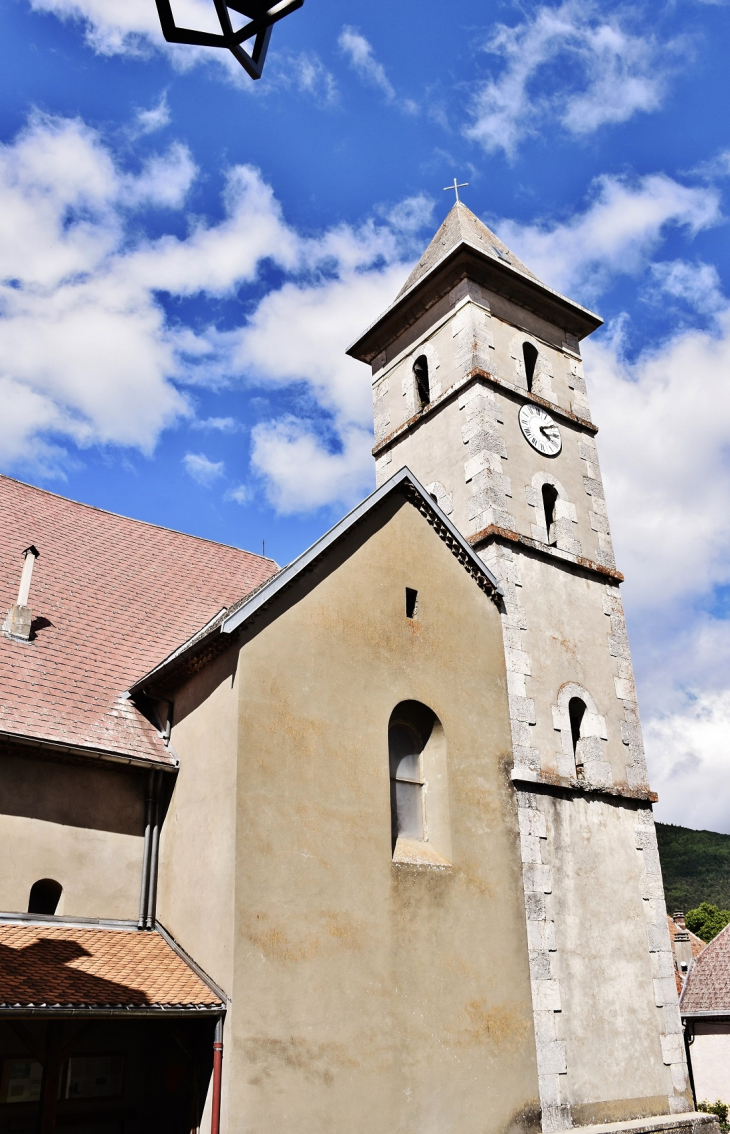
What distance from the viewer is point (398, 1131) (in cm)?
1119

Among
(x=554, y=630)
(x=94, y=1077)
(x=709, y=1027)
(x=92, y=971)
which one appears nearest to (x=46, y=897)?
(x=92, y=971)

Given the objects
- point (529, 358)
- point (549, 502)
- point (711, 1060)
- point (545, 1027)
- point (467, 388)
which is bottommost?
point (711, 1060)

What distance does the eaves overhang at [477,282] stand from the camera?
19703mm

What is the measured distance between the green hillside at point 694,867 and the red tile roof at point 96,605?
2685 inches

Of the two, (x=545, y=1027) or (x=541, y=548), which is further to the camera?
Result: (x=541, y=548)

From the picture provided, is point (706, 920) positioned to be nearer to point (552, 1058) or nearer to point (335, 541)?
point (552, 1058)

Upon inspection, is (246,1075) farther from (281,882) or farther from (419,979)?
(419,979)

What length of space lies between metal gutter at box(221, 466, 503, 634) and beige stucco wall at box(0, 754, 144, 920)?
295cm

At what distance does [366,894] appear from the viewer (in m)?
12.0

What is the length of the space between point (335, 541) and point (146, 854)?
5.23m

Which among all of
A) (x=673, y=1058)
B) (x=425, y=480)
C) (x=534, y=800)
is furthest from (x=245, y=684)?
(x=673, y=1058)

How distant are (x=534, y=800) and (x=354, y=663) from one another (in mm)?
4128

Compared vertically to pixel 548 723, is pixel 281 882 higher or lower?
lower

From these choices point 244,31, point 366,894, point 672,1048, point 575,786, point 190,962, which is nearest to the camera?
point 244,31
